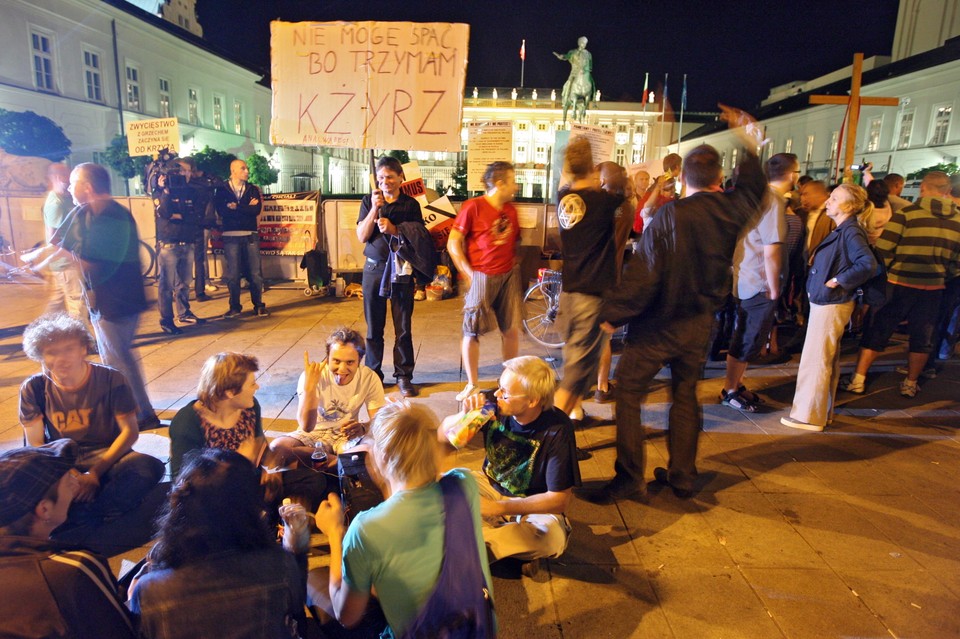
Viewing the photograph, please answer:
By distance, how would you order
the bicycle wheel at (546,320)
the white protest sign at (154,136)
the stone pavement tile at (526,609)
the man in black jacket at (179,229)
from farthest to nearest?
the white protest sign at (154,136) → the man in black jacket at (179,229) → the bicycle wheel at (546,320) → the stone pavement tile at (526,609)

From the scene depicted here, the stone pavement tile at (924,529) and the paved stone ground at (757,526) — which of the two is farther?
the stone pavement tile at (924,529)

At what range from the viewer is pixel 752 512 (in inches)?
144

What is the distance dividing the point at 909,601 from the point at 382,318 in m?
4.15

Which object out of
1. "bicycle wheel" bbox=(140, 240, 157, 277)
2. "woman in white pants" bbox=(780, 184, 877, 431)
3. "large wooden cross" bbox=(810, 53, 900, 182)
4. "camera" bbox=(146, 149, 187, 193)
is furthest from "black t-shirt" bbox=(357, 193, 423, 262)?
"large wooden cross" bbox=(810, 53, 900, 182)

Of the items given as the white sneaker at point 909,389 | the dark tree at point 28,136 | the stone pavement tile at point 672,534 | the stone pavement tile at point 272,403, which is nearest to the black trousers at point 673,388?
the stone pavement tile at point 672,534

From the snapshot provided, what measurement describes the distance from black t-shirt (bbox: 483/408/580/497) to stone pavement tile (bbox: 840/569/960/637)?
1.46 m

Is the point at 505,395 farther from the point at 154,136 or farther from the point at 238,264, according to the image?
the point at 154,136

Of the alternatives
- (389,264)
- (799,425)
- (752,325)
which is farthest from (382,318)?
(799,425)

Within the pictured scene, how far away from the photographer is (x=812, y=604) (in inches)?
111

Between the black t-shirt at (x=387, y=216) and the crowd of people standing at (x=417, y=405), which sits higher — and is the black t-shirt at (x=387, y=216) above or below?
above

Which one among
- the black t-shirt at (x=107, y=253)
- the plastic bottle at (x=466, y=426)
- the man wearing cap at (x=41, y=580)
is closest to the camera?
the man wearing cap at (x=41, y=580)

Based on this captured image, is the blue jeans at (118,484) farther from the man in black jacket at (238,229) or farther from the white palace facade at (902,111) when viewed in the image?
the white palace facade at (902,111)

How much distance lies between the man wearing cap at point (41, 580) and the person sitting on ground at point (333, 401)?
144 centimetres

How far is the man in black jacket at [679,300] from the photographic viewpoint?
347 cm
